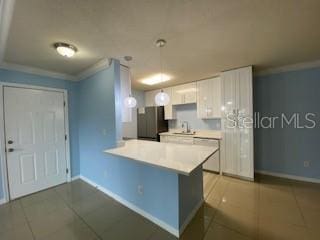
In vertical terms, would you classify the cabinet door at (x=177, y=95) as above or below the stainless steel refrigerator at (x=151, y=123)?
above

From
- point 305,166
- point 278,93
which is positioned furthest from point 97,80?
point 305,166

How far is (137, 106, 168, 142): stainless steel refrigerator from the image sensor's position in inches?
183

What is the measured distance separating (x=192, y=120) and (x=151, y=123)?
1286mm

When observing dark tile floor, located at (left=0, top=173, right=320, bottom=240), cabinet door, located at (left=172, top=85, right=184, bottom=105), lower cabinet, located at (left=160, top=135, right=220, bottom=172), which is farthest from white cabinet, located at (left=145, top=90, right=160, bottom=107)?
dark tile floor, located at (left=0, top=173, right=320, bottom=240)

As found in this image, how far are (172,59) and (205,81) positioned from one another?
1.67 metres

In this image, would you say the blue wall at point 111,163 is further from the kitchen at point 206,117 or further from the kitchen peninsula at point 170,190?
the kitchen at point 206,117

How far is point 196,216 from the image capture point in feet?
7.08

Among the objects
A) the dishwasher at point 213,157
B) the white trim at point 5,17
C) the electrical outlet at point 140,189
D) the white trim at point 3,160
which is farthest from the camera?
the dishwasher at point 213,157

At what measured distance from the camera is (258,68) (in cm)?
329

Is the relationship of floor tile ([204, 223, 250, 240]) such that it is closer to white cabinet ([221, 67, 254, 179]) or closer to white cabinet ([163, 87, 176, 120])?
white cabinet ([221, 67, 254, 179])

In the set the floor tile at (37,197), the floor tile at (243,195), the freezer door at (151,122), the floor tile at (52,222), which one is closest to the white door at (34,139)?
the floor tile at (37,197)

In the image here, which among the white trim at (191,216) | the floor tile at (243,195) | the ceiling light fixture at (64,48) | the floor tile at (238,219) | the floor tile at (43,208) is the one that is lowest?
the floor tile at (43,208)

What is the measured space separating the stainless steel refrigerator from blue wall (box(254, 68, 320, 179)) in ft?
8.54

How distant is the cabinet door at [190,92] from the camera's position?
4207mm
